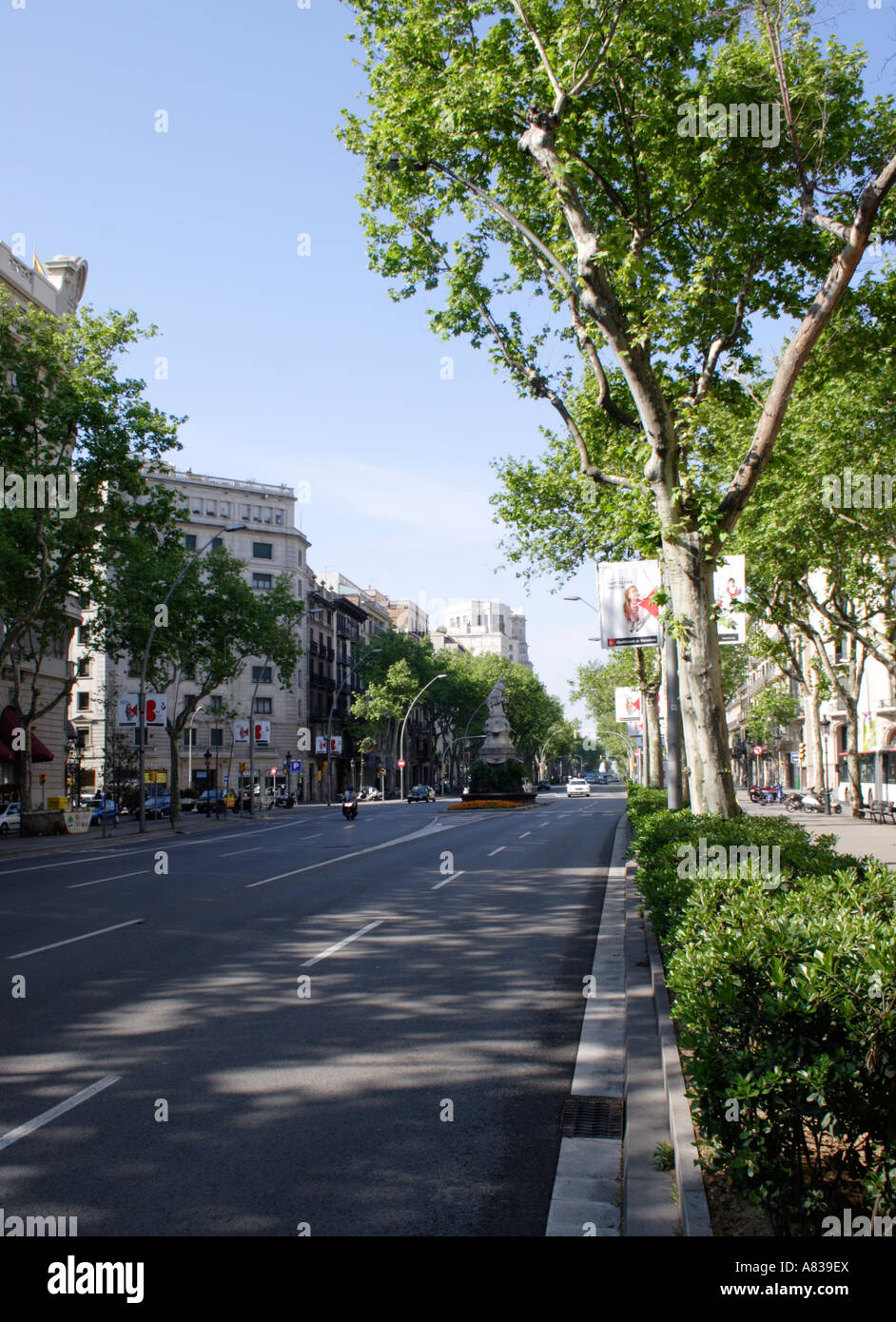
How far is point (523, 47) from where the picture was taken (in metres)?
11.6

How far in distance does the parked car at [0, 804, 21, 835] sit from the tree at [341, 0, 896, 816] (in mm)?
29870

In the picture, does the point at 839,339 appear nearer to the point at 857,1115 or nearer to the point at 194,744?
the point at 857,1115

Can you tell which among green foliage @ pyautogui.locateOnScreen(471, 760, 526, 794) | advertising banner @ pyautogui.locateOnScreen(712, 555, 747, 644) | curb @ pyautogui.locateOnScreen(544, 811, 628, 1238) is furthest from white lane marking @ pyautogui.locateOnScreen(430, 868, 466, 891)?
green foliage @ pyautogui.locateOnScreen(471, 760, 526, 794)

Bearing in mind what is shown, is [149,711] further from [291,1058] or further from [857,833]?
[291,1058]

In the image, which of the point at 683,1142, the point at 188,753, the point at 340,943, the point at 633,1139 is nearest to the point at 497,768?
the point at 188,753

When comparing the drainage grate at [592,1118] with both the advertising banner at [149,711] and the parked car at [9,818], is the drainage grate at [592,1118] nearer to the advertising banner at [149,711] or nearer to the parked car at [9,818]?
the advertising banner at [149,711]

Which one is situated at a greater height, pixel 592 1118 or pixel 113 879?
pixel 592 1118

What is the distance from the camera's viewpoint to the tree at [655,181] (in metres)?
10.8

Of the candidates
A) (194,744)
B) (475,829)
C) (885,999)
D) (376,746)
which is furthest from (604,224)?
(376,746)

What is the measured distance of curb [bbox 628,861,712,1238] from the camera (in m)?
3.54

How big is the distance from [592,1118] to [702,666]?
21.3ft

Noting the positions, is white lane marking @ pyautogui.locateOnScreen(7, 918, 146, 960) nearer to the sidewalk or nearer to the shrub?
the sidewalk

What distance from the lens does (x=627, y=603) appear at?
1786 cm
